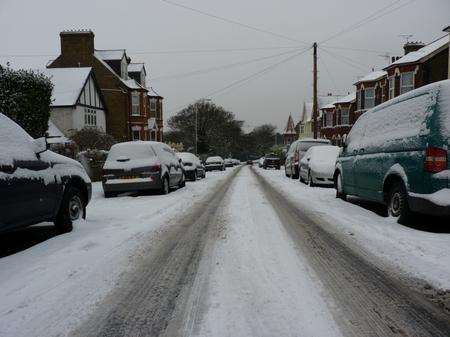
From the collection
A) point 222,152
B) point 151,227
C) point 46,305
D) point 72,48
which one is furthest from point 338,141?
point 46,305

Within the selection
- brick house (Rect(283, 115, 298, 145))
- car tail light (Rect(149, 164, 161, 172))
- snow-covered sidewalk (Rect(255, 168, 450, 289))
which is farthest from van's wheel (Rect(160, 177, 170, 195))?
brick house (Rect(283, 115, 298, 145))

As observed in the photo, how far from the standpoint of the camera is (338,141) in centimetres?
5197

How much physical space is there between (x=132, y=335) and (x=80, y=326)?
1.42ft

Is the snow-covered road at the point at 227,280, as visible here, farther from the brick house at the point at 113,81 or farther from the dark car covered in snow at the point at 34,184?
the brick house at the point at 113,81

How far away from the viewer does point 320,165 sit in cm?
1492

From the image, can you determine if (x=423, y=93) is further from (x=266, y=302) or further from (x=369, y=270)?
(x=266, y=302)

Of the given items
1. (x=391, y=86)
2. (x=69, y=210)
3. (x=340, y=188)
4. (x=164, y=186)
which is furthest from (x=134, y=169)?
(x=391, y=86)

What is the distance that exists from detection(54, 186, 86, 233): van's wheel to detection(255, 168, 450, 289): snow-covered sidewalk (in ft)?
13.8

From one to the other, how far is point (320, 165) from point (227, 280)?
11644 millimetres

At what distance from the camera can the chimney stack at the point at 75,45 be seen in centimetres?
3834

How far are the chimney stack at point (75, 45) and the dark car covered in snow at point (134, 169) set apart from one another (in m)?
29.5

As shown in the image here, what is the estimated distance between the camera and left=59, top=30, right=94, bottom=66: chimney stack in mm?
38344

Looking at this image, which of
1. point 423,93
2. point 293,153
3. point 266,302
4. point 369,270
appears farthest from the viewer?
point 293,153

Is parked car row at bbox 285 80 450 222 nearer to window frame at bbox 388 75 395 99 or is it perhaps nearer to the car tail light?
the car tail light
